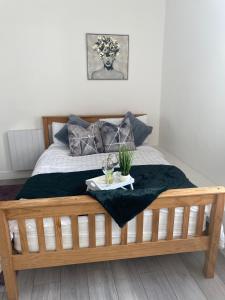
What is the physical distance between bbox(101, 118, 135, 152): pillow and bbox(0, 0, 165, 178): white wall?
0.57m

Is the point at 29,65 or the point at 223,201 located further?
the point at 29,65

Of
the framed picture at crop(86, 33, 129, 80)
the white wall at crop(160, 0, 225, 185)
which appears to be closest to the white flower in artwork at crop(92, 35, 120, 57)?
the framed picture at crop(86, 33, 129, 80)

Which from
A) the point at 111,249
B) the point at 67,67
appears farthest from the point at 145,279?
the point at 67,67

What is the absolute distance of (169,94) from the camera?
327cm

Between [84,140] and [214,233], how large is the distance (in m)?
1.70

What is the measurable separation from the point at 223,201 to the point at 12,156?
8.87 feet

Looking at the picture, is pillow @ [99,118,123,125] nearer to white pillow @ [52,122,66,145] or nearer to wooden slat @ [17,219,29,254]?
white pillow @ [52,122,66,145]

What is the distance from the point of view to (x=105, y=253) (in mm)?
1719

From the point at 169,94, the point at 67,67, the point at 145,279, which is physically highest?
the point at 67,67

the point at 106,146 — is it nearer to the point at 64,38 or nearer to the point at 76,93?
the point at 76,93

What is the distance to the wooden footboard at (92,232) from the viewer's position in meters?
1.55

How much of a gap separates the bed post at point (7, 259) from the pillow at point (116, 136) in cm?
161

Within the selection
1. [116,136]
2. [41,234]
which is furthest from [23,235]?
[116,136]

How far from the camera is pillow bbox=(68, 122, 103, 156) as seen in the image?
2877mm
